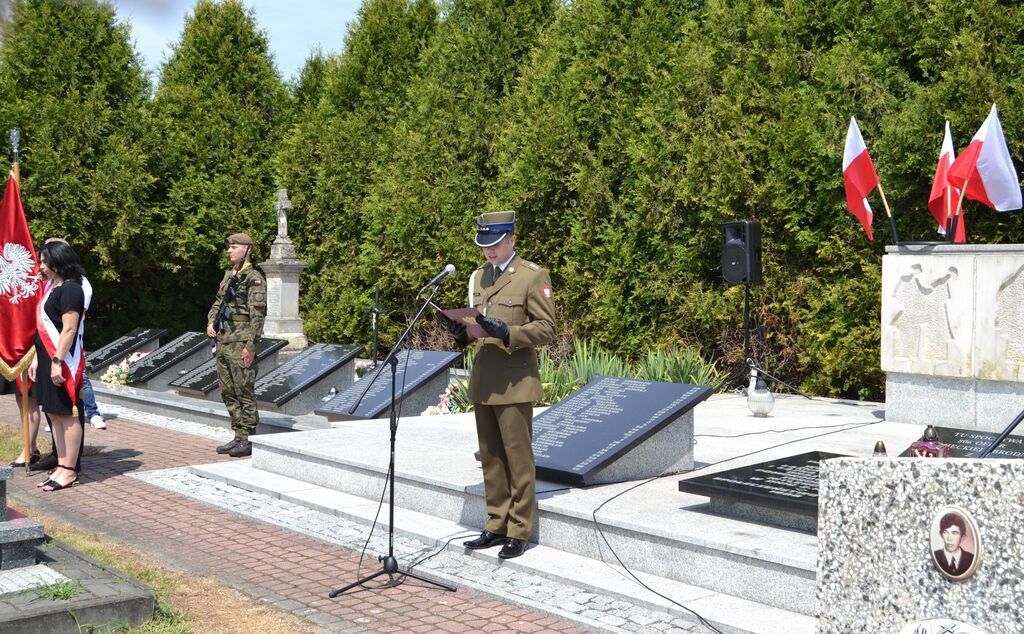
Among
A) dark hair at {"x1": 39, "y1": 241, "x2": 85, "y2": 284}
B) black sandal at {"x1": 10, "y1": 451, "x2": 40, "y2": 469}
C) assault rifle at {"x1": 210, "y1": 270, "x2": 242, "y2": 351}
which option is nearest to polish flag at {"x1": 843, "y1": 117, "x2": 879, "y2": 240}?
assault rifle at {"x1": 210, "y1": 270, "x2": 242, "y2": 351}

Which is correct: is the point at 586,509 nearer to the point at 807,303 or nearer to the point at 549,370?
the point at 549,370

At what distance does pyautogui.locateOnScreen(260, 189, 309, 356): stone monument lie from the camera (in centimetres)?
1706

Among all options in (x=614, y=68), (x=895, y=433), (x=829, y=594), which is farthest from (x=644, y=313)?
(x=829, y=594)

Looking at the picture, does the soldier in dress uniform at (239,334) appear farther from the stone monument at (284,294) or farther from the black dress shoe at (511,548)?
the stone monument at (284,294)

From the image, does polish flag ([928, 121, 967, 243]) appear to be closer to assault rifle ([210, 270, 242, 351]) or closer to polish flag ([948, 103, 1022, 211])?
polish flag ([948, 103, 1022, 211])

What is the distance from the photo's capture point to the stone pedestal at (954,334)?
8.33m

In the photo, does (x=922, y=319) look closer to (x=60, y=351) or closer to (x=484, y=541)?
(x=484, y=541)

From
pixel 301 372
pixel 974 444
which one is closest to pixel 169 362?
pixel 301 372

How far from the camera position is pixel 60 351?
7.81 metres

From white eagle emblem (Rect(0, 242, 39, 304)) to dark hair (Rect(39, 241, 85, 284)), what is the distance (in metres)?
0.34

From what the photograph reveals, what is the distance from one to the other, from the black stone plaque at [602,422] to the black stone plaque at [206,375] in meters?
6.33

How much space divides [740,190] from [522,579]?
313 inches

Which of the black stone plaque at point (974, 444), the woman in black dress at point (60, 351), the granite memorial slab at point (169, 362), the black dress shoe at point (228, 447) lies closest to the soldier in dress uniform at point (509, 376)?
the black stone plaque at point (974, 444)

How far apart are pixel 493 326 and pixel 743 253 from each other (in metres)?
6.51
